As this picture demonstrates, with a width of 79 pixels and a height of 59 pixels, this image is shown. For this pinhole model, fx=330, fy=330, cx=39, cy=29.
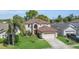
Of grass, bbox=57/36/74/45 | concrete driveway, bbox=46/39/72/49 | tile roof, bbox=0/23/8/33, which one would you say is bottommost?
concrete driveway, bbox=46/39/72/49

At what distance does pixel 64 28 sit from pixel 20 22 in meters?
0.50

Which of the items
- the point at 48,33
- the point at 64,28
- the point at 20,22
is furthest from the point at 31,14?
the point at 64,28

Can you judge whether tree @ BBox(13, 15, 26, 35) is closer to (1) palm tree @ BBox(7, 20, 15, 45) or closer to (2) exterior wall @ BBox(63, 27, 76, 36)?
(1) palm tree @ BBox(7, 20, 15, 45)

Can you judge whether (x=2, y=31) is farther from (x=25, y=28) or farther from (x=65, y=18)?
(x=65, y=18)

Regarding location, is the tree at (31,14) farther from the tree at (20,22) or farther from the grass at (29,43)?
the grass at (29,43)

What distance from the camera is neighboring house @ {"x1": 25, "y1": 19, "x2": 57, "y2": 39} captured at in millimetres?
3670

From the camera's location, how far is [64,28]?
3.69 meters

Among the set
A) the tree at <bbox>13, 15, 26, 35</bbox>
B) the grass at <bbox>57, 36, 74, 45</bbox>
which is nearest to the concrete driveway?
the grass at <bbox>57, 36, 74, 45</bbox>

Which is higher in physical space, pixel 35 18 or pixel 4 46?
pixel 35 18

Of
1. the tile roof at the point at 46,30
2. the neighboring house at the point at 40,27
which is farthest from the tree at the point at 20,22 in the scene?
the tile roof at the point at 46,30

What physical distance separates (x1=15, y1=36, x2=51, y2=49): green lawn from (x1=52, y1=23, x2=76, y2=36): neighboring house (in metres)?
0.22
